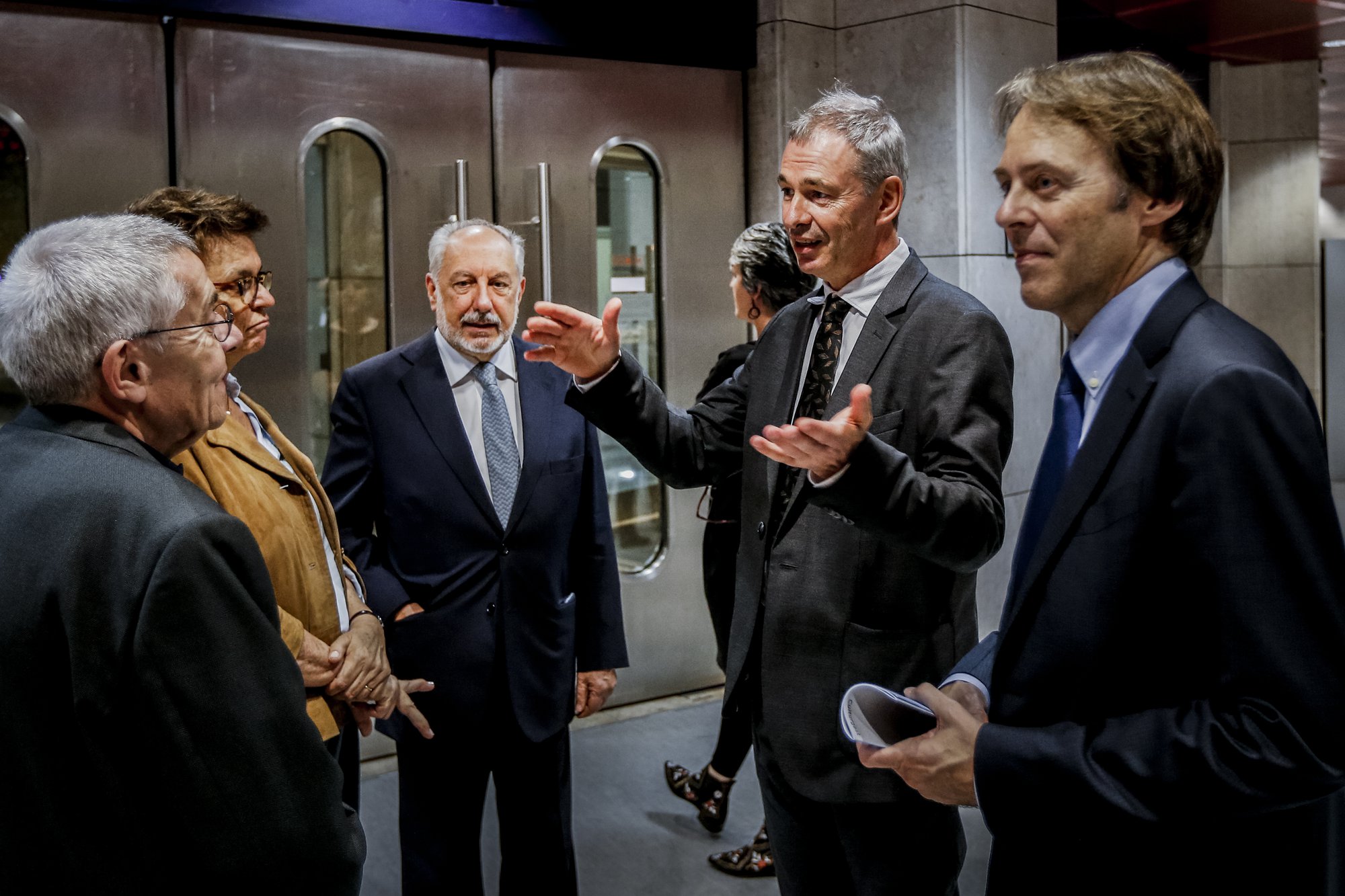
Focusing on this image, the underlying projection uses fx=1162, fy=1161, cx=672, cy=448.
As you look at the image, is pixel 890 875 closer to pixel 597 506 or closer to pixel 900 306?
pixel 900 306

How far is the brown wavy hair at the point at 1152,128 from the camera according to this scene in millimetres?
1334

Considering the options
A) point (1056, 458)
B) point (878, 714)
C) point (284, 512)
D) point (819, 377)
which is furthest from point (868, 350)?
point (284, 512)

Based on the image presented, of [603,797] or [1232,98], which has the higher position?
[1232,98]

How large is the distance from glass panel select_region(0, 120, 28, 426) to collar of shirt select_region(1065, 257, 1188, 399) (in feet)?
10.1

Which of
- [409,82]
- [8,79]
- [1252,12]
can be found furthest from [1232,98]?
[8,79]

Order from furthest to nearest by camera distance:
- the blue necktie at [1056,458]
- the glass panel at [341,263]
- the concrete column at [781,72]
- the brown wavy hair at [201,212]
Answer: the concrete column at [781,72]
the glass panel at [341,263]
the brown wavy hair at [201,212]
the blue necktie at [1056,458]

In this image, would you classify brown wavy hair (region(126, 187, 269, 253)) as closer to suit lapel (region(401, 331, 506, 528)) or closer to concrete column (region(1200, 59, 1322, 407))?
suit lapel (region(401, 331, 506, 528))

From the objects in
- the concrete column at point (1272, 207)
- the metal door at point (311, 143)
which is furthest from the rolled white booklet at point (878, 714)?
the concrete column at point (1272, 207)

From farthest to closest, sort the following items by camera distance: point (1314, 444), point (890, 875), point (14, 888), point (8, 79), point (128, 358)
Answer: point (8, 79) → point (890, 875) → point (128, 358) → point (14, 888) → point (1314, 444)

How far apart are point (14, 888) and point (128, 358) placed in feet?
2.10

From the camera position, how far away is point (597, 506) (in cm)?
293

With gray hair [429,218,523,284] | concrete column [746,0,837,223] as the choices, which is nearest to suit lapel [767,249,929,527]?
gray hair [429,218,523,284]

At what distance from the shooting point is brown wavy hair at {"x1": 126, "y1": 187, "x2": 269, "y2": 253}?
92.4 inches

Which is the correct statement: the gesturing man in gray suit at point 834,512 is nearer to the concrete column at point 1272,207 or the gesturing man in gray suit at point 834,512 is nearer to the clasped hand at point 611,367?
the clasped hand at point 611,367
